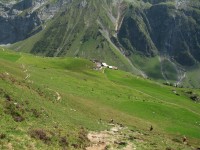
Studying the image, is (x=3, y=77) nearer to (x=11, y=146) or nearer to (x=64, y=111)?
(x=64, y=111)

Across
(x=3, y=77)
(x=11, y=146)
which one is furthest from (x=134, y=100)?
(x=11, y=146)

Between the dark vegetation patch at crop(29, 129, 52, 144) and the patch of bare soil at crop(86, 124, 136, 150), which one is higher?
the dark vegetation patch at crop(29, 129, 52, 144)

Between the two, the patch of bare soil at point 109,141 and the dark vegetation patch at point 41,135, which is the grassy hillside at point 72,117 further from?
the patch of bare soil at point 109,141

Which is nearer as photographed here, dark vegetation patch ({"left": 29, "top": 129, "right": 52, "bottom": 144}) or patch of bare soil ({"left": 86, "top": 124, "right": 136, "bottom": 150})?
dark vegetation patch ({"left": 29, "top": 129, "right": 52, "bottom": 144})

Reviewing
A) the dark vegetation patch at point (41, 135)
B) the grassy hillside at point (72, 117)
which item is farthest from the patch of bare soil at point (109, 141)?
the dark vegetation patch at point (41, 135)

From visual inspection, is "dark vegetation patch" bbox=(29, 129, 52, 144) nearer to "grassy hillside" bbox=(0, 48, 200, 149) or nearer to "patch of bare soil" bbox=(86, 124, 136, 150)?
"grassy hillside" bbox=(0, 48, 200, 149)

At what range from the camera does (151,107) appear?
89062 mm

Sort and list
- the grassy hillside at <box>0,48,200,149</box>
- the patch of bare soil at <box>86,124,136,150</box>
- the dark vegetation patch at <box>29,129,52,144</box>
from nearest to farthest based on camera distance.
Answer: the dark vegetation patch at <box>29,129,52,144</box>, the grassy hillside at <box>0,48,200,149</box>, the patch of bare soil at <box>86,124,136,150</box>

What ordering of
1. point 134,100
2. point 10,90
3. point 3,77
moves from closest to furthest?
point 10,90, point 3,77, point 134,100

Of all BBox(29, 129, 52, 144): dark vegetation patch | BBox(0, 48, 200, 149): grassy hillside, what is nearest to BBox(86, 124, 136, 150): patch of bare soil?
BBox(0, 48, 200, 149): grassy hillside

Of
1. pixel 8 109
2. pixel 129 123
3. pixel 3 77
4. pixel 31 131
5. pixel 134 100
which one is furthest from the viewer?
pixel 134 100

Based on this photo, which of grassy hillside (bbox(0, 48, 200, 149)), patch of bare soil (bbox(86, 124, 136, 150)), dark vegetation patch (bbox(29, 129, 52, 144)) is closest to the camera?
dark vegetation patch (bbox(29, 129, 52, 144))

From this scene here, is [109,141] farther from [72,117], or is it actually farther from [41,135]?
[41,135]

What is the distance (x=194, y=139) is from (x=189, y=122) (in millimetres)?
17388
